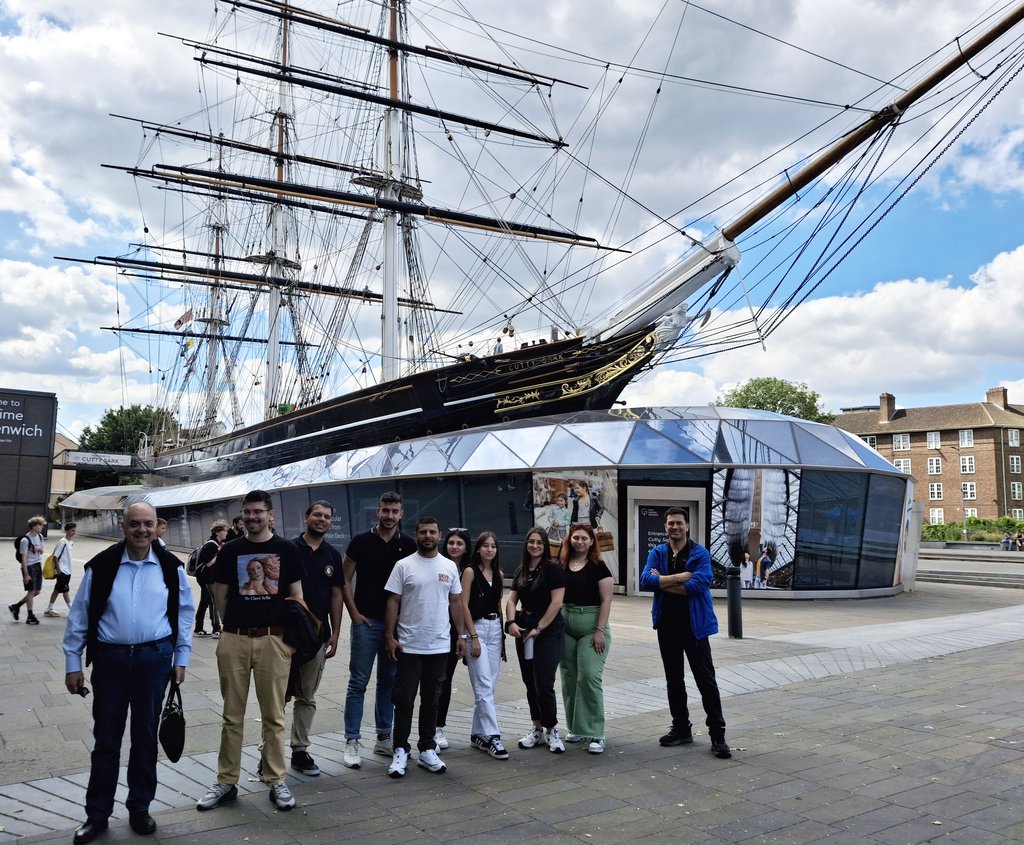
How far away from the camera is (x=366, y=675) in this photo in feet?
17.1

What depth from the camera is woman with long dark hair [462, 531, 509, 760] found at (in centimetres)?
533

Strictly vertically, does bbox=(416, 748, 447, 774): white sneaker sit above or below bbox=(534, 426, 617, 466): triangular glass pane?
below

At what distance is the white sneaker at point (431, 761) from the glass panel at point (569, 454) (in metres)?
11.1

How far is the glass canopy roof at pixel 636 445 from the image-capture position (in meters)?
15.7

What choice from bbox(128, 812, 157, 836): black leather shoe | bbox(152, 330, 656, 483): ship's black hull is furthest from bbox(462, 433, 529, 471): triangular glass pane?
bbox(128, 812, 157, 836): black leather shoe

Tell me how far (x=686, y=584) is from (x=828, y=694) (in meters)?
2.72

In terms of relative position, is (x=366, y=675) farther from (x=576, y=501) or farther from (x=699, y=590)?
(x=576, y=501)

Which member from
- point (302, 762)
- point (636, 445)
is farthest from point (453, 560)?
point (636, 445)

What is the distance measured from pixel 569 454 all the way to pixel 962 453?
58874 millimetres

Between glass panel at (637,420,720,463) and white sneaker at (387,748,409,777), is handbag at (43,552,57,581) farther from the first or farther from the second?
glass panel at (637,420,720,463)

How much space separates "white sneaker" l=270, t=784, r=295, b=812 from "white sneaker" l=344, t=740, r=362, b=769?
0.78 metres

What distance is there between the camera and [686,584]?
18.2ft

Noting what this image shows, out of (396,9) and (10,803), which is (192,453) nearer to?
(396,9)

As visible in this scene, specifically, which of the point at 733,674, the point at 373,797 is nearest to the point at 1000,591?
the point at 733,674
